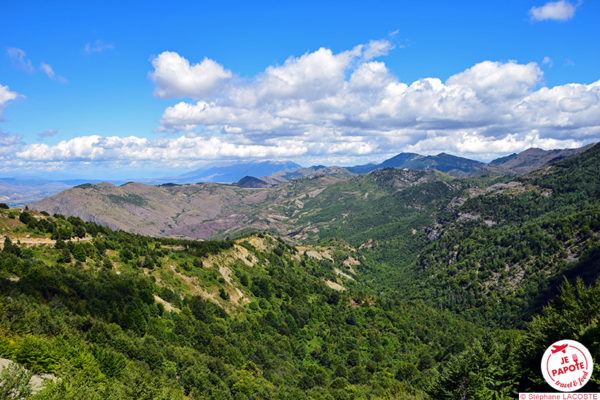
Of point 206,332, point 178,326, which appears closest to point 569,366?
point 206,332

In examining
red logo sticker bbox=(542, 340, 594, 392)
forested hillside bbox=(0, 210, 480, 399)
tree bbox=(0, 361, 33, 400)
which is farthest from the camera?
forested hillside bbox=(0, 210, 480, 399)

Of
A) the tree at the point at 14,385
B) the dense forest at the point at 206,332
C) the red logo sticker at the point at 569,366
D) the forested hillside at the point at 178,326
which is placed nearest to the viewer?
the tree at the point at 14,385

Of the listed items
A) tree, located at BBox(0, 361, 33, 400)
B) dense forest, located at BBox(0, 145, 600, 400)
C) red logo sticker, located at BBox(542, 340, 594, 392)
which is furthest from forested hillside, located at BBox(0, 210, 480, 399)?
red logo sticker, located at BBox(542, 340, 594, 392)

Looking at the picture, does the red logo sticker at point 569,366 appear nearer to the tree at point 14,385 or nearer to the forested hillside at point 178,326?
the forested hillside at point 178,326

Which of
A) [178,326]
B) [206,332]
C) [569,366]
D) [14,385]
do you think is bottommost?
[206,332]

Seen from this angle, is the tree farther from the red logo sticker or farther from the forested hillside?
the red logo sticker

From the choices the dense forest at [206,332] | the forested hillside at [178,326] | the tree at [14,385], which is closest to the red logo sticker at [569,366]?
the dense forest at [206,332]

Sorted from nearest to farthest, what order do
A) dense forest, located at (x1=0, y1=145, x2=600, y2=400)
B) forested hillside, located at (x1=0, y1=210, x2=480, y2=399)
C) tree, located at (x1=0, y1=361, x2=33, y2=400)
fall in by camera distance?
tree, located at (x1=0, y1=361, x2=33, y2=400) < dense forest, located at (x1=0, y1=145, x2=600, y2=400) < forested hillside, located at (x1=0, y1=210, x2=480, y2=399)

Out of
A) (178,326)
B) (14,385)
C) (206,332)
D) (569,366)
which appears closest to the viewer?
(14,385)

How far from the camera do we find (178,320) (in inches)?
2906

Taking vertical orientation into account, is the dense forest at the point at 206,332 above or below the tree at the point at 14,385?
below

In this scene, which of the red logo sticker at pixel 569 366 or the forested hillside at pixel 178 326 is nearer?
the red logo sticker at pixel 569 366

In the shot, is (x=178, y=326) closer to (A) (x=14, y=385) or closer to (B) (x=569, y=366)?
(A) (x=14, y=385)

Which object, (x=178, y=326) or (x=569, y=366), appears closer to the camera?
(x=569, y=366)
